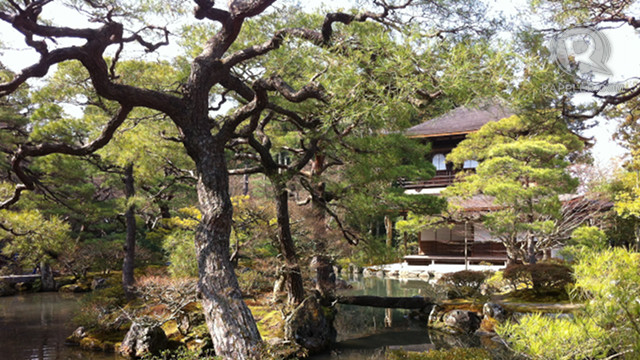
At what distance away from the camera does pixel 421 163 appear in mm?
9320

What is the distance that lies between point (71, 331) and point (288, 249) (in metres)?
5.47

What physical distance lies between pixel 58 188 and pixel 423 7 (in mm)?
15641

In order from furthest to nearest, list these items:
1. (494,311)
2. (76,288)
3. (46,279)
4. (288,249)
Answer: (46,279), (76,288), (494,311), (288,249)

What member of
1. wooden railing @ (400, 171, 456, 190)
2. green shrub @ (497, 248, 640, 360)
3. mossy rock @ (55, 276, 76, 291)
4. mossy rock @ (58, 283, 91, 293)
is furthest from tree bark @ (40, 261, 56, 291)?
green shrub @ (497, 248, 640, 360)

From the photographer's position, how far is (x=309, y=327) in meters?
8.30

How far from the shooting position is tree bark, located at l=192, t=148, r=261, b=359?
437 cm

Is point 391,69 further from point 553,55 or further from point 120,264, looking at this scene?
point 120,264

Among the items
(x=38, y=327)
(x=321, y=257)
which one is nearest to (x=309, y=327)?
(x=321, y=257)

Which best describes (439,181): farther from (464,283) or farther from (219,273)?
(219,273)

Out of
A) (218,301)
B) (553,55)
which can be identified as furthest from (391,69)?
(553,55)

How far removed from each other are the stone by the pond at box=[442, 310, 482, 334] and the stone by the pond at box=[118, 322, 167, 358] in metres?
5.83

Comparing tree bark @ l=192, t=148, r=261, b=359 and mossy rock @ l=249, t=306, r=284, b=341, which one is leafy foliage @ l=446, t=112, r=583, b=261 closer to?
mossy rock @ l=249, t=306, r=284, b=341

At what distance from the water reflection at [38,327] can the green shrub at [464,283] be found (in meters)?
7.67

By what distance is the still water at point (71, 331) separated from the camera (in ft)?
26.6
